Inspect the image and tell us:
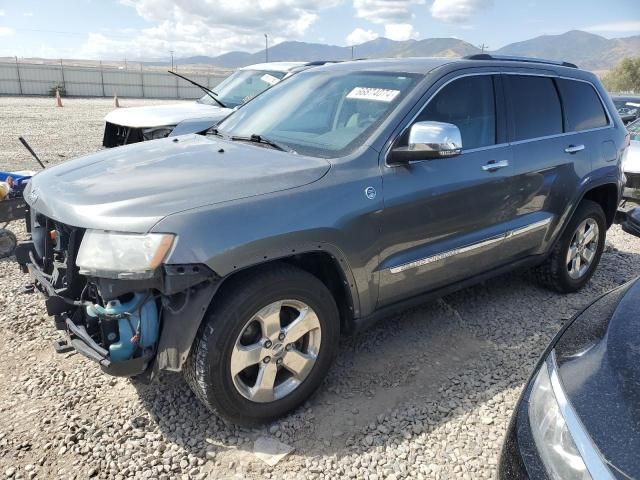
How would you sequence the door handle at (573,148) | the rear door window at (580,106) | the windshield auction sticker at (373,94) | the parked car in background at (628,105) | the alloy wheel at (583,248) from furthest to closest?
the parked car in background at (628,105), the alloy wheel at (583,248), the rear door window at (580,106), the door handle at (573,148), the windshield auction sticker at (373,94)

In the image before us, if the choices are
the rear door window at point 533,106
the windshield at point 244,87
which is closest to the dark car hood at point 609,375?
the rear door window at point 533,106

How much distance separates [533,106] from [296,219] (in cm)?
240

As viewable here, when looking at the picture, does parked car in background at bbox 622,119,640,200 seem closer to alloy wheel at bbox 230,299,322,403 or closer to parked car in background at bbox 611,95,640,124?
parked car in background at bbox 611,95,640,124

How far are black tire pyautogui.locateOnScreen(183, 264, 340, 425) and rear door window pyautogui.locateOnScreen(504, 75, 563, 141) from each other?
2.04 m

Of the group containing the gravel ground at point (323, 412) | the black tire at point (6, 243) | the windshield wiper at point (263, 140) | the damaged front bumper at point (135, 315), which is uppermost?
the windshield wiper at point (263, 140)

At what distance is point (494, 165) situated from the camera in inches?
138

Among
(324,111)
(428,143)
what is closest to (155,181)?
(324,111)

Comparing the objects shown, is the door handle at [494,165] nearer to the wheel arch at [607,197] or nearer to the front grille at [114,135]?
the wheel arch at [607,197]

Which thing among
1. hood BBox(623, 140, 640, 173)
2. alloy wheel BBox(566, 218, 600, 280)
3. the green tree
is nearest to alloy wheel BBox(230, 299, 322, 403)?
alloy wheel BBox(566, 218, 600, 280)

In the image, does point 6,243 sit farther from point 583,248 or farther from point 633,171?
point 633,171

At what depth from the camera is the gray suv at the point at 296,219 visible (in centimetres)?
237

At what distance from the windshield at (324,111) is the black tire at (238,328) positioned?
77 cm

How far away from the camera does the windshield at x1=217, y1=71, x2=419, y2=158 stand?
3.10 m

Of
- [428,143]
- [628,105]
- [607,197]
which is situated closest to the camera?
[428,143]
